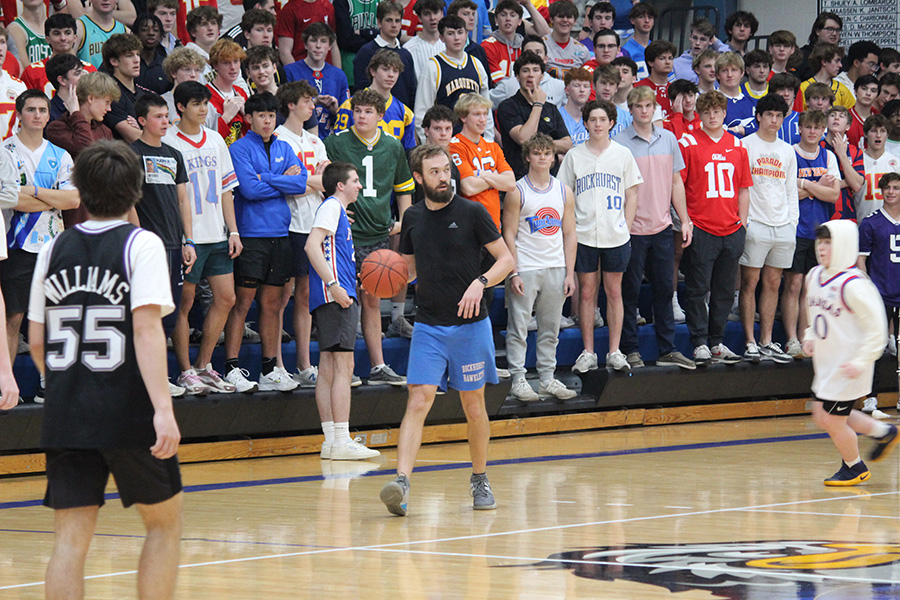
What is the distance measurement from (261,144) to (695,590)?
5.92m

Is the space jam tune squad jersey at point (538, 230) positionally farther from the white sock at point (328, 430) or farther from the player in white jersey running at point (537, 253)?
the white sock at point (328, 430)

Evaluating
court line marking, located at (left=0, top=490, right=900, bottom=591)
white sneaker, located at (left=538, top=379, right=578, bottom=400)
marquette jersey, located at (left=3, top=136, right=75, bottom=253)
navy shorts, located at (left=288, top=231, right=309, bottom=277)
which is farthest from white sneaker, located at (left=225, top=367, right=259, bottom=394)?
court line marking, located at (left=0, top=490, right=900, bottom=591)

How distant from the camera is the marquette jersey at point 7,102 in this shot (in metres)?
9.09

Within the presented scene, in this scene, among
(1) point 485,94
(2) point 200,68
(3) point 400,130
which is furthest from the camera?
(1) point 485,94

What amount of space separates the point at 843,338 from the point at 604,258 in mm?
3347

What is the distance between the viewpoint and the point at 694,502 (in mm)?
7504

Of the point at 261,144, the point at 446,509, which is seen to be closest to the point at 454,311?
the point at 446,509

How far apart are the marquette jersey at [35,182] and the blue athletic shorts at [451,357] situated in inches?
116

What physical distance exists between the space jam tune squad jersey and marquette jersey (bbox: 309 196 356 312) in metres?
2.07

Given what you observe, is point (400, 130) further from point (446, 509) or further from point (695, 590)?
point (695, 590)

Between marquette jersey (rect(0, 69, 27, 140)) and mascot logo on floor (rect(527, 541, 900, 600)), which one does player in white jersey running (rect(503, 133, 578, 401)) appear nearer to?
marquette jersey (rect(0, 69, 27, 140))

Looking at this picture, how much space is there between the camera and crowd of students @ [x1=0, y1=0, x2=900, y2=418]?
9148 mm

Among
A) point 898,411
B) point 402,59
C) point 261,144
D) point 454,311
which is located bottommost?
point 898,411

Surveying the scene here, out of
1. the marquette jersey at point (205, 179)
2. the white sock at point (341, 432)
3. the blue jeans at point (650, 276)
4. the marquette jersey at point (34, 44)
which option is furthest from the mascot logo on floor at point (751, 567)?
the marquette jersey at point (34, 44)
